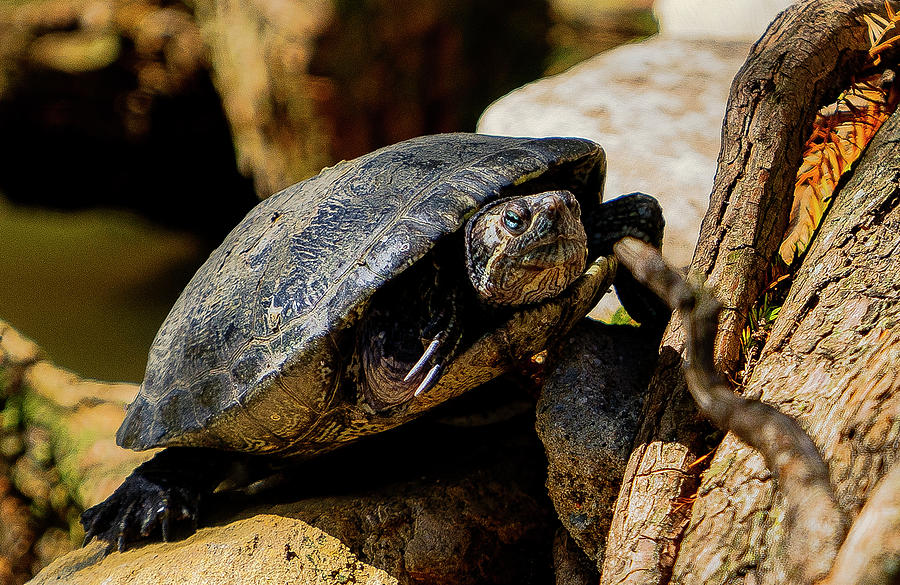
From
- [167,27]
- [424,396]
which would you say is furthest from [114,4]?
[424,396]

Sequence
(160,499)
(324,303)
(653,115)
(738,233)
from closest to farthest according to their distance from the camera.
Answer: (738,233) < (324,303) < (160,499) < (653,115)

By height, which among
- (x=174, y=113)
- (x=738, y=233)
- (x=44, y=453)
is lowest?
(x=738, y=233)

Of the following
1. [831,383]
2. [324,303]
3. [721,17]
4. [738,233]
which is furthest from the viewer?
[721,17]

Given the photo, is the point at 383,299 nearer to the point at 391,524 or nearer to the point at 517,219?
the point at 517,219

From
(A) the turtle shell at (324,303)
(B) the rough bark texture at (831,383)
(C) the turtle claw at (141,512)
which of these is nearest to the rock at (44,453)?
(C) the turtle claw at (141,512)

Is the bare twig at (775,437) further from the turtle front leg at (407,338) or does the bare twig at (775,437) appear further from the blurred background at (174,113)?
the blurred background at (174,113)

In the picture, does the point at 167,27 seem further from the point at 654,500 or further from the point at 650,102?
the point at 654,500

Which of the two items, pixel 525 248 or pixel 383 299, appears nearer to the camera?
pixel 525 248

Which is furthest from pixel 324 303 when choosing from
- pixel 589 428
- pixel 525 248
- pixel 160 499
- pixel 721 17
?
pixel 721 17
